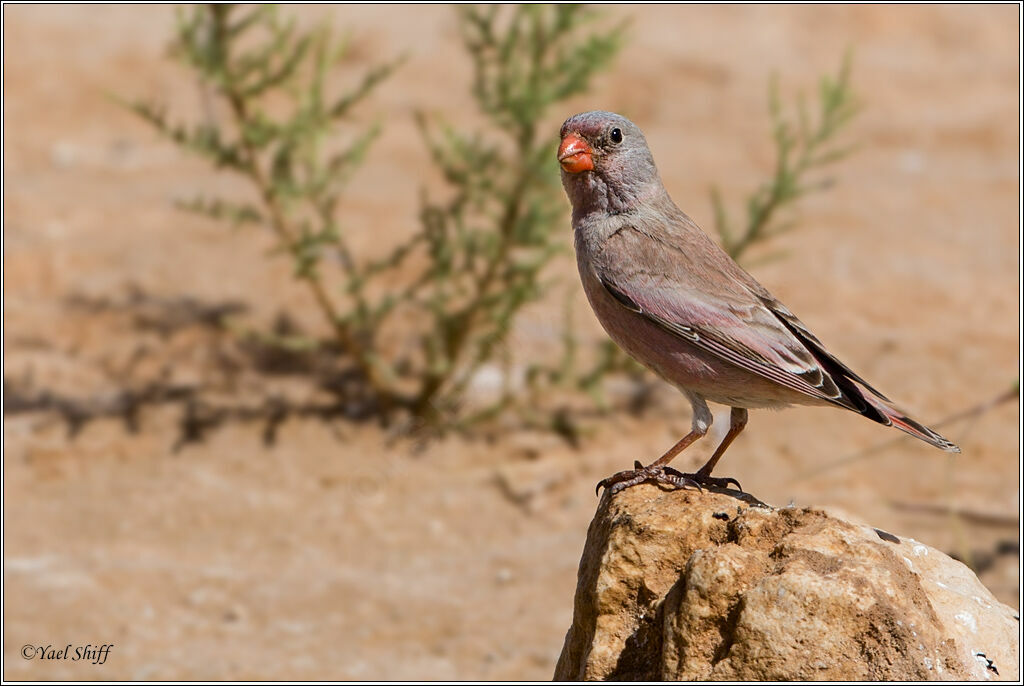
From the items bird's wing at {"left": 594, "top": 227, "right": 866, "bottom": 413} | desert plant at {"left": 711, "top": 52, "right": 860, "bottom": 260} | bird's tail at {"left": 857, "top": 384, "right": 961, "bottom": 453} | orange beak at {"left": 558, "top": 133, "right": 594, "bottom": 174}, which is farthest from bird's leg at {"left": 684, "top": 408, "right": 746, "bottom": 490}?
desert plant at {"left": 711, "top": 52, "right": 860, "bottom": 260}

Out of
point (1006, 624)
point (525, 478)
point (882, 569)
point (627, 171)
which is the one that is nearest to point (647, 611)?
point (882, 569)

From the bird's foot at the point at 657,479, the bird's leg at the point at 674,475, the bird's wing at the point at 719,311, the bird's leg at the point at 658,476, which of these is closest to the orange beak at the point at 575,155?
the bird's wing at the point at 719,311

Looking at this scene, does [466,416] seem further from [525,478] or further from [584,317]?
[584,317]

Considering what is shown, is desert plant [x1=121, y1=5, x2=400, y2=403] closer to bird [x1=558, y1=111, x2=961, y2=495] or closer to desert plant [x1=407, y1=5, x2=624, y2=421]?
desert plant [x1=407, y1=5, x2=624, y2=421]

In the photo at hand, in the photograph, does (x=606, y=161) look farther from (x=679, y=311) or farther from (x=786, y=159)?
(x=786, y=159)

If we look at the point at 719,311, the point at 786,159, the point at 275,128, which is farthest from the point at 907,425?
the point at 275,128

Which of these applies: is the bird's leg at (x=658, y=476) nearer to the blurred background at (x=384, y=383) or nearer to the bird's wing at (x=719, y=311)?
the bird's wing at (x=719, y=311)

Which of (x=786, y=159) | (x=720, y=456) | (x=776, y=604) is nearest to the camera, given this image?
(x=776, y=604)
